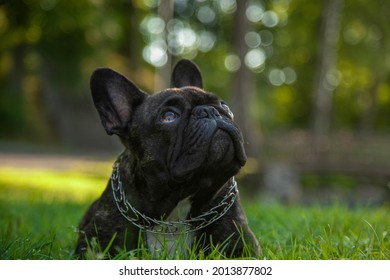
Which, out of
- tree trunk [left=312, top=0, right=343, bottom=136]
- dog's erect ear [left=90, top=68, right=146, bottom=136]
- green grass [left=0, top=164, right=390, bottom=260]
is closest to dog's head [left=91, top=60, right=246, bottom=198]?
dog's erect ear [left=90, top=68, right=146, bottom=136]

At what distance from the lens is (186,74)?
2775 mm

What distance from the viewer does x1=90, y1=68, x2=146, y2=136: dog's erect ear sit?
238cm

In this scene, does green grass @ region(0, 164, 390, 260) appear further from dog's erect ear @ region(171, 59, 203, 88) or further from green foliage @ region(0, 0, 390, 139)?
green foliage @ region(0, 0, 390, 139)

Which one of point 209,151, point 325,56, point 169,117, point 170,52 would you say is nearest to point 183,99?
point 169,117

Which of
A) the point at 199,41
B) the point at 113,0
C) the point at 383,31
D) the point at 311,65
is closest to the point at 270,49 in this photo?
the point at 311,65

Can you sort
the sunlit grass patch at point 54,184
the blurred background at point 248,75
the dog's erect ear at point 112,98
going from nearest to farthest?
the dog's erect ear at point 112,98 → the sunlit grass patch at point 54,184 → the blurred background at point 248,75

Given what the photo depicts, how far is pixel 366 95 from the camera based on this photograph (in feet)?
43.5

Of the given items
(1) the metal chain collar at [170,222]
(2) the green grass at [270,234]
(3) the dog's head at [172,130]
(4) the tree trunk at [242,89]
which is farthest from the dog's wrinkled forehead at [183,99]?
(4) the tree trunk at [242,89]

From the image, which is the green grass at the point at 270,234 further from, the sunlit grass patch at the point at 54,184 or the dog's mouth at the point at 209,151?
the sunlit grass patch at the point at 54,184

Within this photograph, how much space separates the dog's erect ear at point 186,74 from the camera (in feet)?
9.01

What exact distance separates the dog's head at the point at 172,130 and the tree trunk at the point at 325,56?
8450 mm

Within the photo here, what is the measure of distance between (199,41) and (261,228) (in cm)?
1452

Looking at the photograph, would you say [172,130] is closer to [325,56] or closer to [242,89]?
[242,89]
